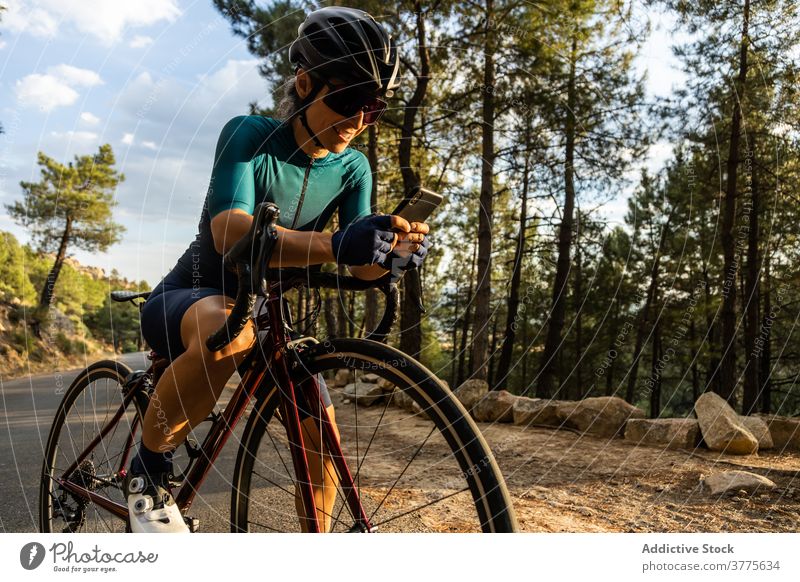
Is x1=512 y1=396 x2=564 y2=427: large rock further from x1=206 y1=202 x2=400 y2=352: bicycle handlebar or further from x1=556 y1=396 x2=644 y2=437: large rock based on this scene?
x1=206 y1=202 x2=400 y2=352: bicycle handlebar

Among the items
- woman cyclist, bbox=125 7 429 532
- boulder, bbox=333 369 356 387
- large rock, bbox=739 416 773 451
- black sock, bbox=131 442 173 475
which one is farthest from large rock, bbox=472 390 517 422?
black sock, bbox=131 442 173 475

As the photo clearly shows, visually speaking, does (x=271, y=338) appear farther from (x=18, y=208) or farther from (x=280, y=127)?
(x=18, y=208)

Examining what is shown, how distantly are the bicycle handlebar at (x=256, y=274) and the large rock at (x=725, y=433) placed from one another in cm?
479

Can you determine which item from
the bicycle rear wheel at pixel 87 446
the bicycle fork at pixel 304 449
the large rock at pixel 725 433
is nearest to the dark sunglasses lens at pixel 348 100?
the bicycle fork at pixel 304 449

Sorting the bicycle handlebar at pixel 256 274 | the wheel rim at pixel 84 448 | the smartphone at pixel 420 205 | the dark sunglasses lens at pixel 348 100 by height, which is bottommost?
the wheel rim at pixel 84 448

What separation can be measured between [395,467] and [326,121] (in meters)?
3.76

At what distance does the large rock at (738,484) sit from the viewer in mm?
3846

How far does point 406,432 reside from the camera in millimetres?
6984

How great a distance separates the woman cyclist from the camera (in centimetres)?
166

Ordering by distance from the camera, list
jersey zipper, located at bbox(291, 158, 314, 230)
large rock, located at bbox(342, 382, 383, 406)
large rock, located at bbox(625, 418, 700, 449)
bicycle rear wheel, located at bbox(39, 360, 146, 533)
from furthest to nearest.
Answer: large rock, located at bbox(342, 382, 383, 406) → large rock, located at bbox(625, 418, 700, 449) → bicycle rear wheel, located at bbox(39, 360, 146, 533) → jersey zipper, located at bbox(291, 158, 314, 230)

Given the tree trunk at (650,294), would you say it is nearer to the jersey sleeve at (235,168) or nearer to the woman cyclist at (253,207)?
the woman cyclist at (253,207)

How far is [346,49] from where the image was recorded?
1.74 m

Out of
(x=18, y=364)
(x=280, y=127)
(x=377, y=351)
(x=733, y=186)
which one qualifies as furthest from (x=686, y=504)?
(x=18, y=364)
